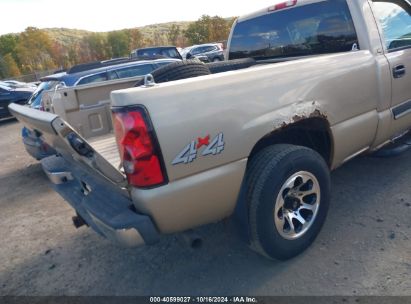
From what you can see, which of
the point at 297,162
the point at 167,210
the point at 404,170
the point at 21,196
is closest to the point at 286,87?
the point at 297,162

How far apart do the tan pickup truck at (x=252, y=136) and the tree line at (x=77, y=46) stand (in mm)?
42504

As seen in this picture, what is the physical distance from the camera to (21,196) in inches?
199

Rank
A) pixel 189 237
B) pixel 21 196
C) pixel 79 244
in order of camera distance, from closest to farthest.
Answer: pixel 189 237, pixel 79 244, pixel 21 196

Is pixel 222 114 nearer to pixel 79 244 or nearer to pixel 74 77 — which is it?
pixel 79 244

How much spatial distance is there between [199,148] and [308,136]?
1360 mm

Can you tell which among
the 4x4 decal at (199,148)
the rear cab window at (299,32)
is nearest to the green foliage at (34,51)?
the rear cab window at (299,32)

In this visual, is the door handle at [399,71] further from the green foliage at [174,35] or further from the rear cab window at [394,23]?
the green foliage at [174,35]

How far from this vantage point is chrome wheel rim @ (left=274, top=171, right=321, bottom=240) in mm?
2539

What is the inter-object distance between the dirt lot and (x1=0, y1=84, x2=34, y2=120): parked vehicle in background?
30.4ft

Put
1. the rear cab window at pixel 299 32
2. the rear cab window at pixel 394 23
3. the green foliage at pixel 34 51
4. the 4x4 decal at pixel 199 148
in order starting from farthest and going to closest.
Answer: the green foliage at pixel 34 51, the rear cab window at pixel 394 23, the rear cab window at pixel 299 32, the 4x4 decal at pixel 199 148

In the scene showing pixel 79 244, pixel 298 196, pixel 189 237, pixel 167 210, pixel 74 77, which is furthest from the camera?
pixel 74 77

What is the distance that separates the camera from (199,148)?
206cm

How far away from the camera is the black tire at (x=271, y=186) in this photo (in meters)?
2.36

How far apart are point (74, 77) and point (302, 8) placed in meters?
4.94
